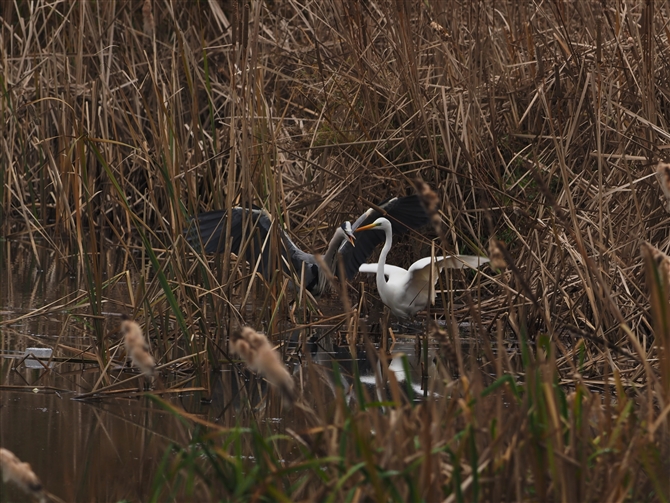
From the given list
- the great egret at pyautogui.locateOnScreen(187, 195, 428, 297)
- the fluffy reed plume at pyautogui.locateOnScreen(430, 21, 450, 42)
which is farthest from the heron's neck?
the fluffy reed plume at pyautogui.locateOnScreen(430, 21, 450, 42)

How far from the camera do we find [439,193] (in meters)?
4.30

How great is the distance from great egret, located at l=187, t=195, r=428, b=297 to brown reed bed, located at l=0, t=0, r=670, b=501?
11 centimetres

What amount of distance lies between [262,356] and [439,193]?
3013 mm

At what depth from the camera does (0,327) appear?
3.46 m

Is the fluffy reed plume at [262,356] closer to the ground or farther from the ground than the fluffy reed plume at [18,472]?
farther from the ground

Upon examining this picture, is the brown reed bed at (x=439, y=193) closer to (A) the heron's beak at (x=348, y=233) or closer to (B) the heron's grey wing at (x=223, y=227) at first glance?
(B) the heron's grey wing at (x=223, y=227)

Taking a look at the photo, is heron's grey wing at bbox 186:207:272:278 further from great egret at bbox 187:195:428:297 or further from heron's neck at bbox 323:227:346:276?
heron's neck at bbox 323:227:346:276

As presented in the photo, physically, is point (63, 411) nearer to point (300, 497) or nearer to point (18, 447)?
point (18, 447)

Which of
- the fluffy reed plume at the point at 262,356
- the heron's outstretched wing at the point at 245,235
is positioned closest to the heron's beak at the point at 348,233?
the heron's outstretched wing at the point at 245,235

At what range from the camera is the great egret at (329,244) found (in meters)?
3.87

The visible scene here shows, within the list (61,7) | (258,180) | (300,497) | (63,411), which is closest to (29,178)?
(61,7)

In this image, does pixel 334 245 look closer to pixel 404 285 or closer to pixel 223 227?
pixel 404 285

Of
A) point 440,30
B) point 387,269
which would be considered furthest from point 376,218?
point 440,30

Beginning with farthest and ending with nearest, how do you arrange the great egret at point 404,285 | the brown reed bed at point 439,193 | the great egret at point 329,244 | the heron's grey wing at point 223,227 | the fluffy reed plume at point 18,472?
the great egret at point 404,285 → the great egret at point 329,244 → the heron's grey wing at point 223,227 → the brown reed bed at point 439,193 → the fluffy reed plume at point 18,472
